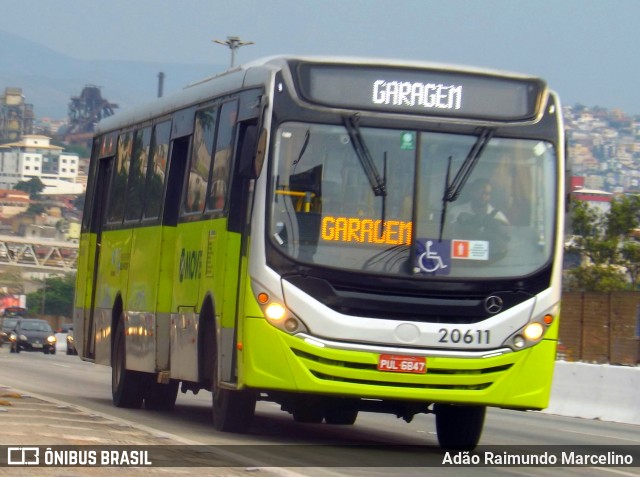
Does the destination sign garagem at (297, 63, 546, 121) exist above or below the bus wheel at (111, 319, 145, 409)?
above

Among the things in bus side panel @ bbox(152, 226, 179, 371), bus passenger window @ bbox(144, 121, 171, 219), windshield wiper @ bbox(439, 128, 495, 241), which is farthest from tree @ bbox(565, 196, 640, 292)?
windshield wiper @ bbox(439, 128, 495, 241)

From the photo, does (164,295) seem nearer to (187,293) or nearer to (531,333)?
(187,293)

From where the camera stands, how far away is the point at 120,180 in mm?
19562

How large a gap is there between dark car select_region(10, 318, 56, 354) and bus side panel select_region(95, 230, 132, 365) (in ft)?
122

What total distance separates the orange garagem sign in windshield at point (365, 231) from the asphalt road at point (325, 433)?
5.95 ft

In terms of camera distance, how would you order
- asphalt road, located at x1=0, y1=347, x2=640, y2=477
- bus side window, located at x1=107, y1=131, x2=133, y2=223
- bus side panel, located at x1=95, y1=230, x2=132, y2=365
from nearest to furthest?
asphalt road, located at x1=0, y1=347, x2=640, y2=477, bus side panel, located at x1=95, y1=230, x2=132, y2=365, bus side window, located at x1=107, y1=131, x2=133, y2=223

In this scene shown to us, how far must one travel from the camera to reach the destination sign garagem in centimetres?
1335

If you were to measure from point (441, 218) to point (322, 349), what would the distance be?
1513mm

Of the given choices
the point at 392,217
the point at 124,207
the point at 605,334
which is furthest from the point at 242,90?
the point at 605,334

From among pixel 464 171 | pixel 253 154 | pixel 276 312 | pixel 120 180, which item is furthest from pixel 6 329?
pixel 464 171

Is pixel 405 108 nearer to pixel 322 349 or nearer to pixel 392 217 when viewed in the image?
pixel 392 217

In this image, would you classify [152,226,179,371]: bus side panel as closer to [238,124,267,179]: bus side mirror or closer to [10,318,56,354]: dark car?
[238,124,267,179]: bus side mirror

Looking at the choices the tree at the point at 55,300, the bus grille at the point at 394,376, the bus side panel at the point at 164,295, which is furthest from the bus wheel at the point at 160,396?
the tree at the point at 55,300

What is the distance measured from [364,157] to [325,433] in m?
4.34
